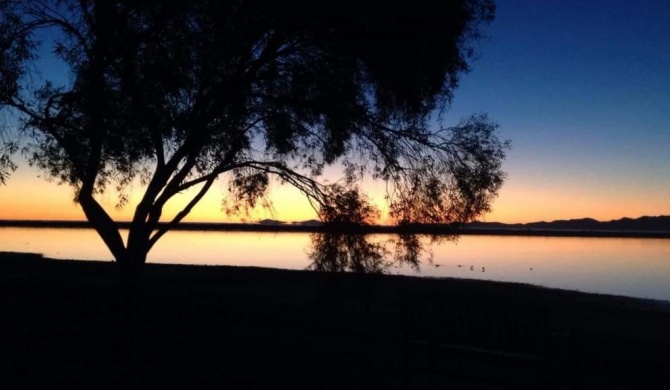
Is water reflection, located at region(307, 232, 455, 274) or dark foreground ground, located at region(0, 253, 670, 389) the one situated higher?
water reflection, located at region(307, 232, 455, 274)

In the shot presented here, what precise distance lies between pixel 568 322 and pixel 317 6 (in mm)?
13099

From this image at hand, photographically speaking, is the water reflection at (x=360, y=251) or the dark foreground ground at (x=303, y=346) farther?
the water reflection at (x=360, y=251)

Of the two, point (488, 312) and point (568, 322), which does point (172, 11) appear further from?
point (568, 322)

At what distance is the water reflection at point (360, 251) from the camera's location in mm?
13719

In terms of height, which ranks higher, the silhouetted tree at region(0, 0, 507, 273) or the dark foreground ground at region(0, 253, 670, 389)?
the silhouetted tree at region(0, 0, 507, 273)

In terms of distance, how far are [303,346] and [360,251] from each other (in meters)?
3.67

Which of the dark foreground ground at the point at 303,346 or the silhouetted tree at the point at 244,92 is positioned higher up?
the silhouetted tree at the point at 244,92

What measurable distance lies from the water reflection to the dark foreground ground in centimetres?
50

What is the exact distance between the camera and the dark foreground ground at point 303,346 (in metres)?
7.06

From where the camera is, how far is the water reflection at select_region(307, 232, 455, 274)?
540 inches

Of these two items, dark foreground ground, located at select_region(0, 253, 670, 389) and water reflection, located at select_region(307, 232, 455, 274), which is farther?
water reflection, located at select_region(307, 232, 455, 274)

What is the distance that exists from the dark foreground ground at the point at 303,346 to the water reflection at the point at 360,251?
1.65 feet

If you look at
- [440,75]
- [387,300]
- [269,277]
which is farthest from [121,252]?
[269,277]

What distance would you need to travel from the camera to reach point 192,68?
464 inches
